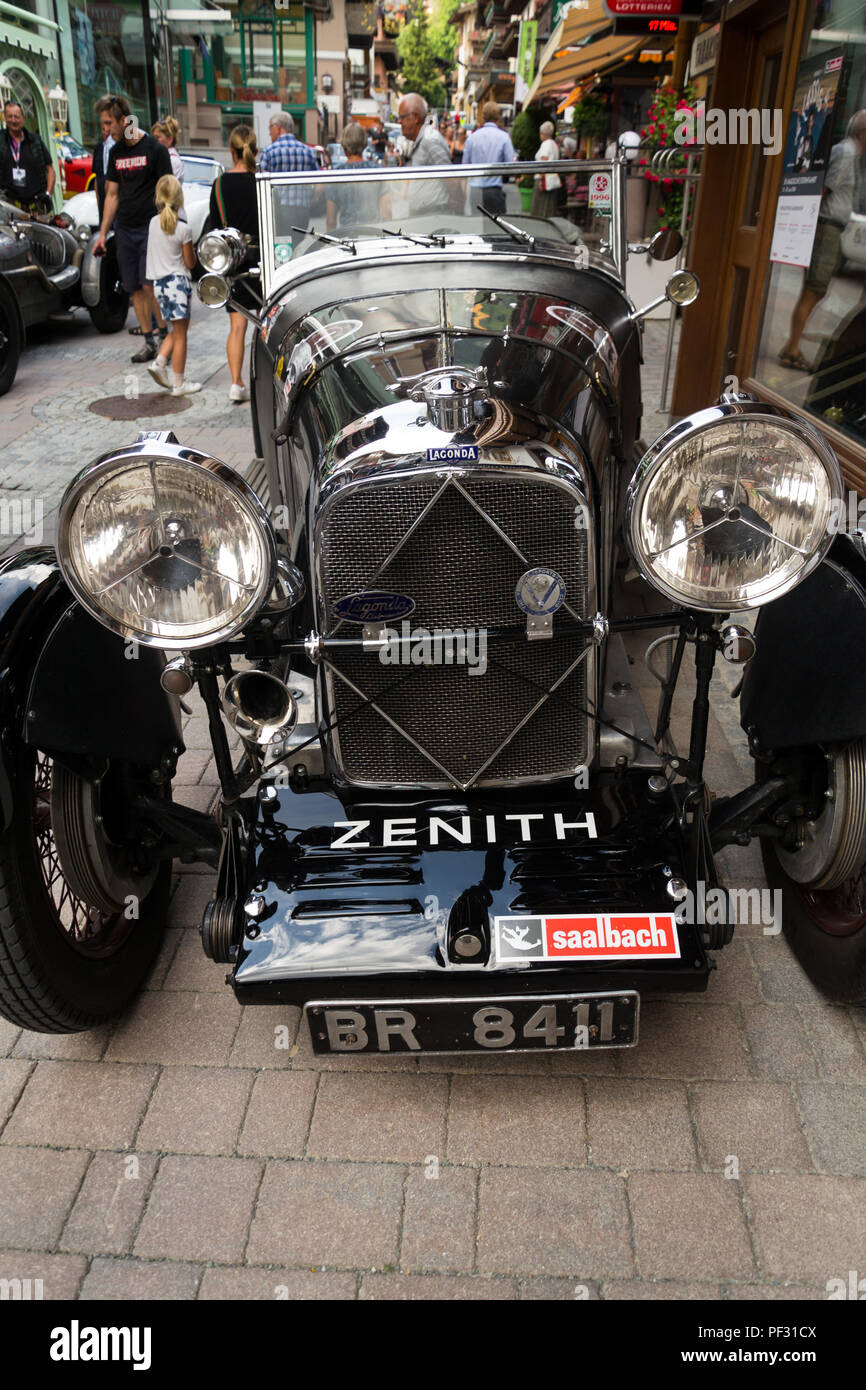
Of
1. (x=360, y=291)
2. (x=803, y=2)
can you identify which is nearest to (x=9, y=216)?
(x=803, y=2)

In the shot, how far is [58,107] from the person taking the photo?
14945mm

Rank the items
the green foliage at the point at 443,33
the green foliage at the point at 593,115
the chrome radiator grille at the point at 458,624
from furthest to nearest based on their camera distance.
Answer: the green foliage at the point at 443,33 → the green foliage at the point at 593,115 → the chrome radiator grille at the point at 458,624

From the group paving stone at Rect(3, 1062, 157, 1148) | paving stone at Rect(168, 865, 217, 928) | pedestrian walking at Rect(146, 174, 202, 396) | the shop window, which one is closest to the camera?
paving stone at Rect(3, 1062, 157, 1148)

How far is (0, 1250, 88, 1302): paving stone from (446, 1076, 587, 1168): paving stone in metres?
0.73

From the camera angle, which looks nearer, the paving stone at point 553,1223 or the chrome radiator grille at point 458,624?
the paving stone at point 553,1223

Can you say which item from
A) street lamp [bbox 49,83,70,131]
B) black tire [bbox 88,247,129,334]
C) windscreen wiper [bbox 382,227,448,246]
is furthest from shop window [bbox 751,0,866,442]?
street lamp [bbox 49,83,70,131]

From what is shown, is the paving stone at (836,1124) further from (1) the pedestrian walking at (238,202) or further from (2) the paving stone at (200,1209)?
(1) the pedestrian walking at (238,202)

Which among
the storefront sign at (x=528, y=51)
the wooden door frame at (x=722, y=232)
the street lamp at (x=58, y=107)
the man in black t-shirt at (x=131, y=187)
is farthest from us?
the storefront sign at (x=528, y=51)

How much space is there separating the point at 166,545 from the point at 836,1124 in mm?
1792

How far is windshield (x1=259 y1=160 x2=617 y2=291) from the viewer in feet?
10.5

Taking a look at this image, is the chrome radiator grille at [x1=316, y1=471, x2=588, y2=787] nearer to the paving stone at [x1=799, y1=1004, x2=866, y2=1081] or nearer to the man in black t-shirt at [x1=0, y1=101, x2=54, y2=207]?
the paving stone at [x1=799, y1=1004, x2=866, y2=1081]

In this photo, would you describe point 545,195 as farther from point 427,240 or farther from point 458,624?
point 458,624

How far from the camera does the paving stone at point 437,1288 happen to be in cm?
174

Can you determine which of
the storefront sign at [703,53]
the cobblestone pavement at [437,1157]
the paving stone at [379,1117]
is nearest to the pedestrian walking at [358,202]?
the cobblestone pavement at [437,1157]
